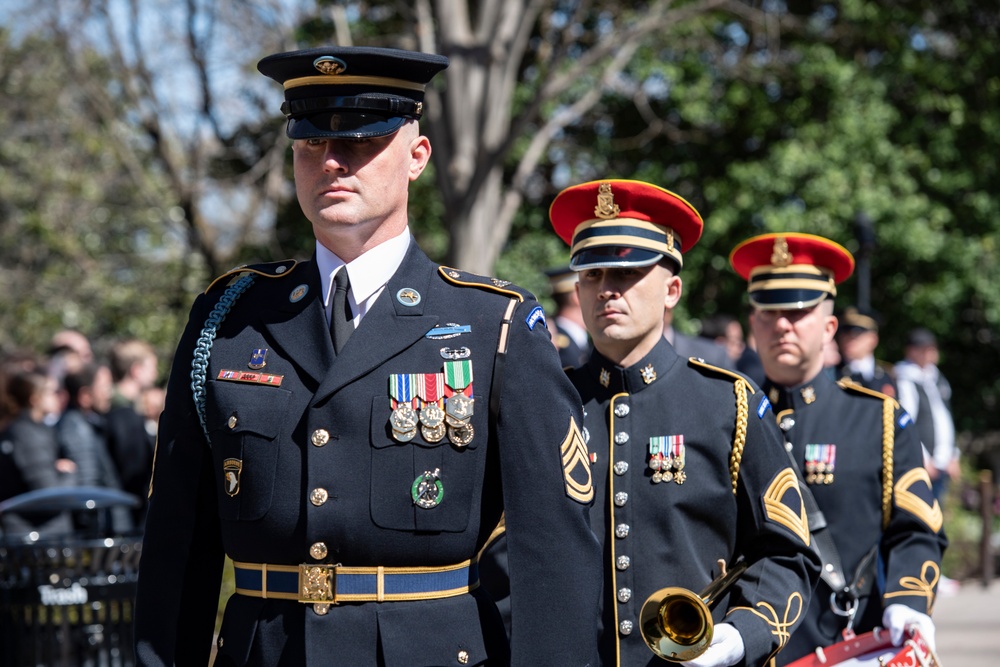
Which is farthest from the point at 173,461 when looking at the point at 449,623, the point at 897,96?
the point at 897,96

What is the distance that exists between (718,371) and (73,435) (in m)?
4.59

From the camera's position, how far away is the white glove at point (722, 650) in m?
3.47

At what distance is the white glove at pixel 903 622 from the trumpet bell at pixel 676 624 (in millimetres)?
1254

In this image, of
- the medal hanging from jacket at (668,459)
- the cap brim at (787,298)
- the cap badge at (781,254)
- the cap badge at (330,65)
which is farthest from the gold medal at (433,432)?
the cap badge at (781,254)

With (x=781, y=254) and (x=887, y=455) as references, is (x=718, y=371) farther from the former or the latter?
(x=781, y=254)

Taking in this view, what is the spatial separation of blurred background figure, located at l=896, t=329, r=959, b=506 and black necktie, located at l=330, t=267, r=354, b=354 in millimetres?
7425

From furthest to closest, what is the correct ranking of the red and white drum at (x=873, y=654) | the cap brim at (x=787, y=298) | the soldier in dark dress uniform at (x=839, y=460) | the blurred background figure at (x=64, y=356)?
the blurred background figure at (x=64, y=356)
the cap brim at (x=787, y=298)
the soldier in dark dress uniform at (x=839, y=460)
the red and white drum at (x=873, y=654)

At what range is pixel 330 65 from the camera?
291 centimetres

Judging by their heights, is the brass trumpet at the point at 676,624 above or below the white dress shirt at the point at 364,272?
below

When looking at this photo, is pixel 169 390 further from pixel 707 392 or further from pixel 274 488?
pixel 707 392

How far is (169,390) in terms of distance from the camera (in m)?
2.99

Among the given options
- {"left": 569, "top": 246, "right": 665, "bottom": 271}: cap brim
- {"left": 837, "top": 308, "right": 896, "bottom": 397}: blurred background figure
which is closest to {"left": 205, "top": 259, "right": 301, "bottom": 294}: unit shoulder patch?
{"left": 569, "top": 246, "right": 665, "bottom": 271}: cap brim

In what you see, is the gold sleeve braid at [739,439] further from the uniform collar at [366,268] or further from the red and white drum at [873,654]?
the uniform collar at [366,268]

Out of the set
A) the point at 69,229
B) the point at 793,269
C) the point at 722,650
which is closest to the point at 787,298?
the point at 793,269
